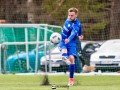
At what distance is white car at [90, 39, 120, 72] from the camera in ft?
76.0

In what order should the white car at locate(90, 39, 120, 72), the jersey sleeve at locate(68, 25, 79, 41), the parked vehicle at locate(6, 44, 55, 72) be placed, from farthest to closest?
the parked vehicle at locate(6, 44, 55, 72), the white car at locate(90, 39, 120, 72), the jersey sleeve at locate(68, 25, 79, 41)

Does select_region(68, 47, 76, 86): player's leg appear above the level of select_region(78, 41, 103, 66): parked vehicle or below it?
above

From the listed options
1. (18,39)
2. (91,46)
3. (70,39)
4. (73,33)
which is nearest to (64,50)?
(70,39)

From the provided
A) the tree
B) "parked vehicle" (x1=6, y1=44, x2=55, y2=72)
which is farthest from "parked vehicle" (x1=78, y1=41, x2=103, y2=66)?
"parked vehicle" (x1=6, y1=44, x2=55, y2=72)

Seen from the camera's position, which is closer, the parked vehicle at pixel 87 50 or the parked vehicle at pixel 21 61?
the parked vehicle at pixel 21 61

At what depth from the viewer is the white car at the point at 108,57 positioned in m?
23.2

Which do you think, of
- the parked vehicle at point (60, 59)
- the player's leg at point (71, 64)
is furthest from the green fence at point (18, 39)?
the player's leg at point (71, 64)

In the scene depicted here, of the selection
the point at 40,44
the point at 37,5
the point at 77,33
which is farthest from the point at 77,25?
the point at 37,5

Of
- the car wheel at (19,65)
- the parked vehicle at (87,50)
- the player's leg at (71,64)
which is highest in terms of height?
the player's leg at (71,64)

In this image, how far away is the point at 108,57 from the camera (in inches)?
926

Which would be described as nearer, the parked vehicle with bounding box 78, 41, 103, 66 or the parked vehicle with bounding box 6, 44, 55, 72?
the parked vehicle with bounding box 6, 44, 55, 72

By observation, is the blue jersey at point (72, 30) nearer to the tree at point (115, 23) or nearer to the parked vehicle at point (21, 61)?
the parked vehicle at point (21, 61)

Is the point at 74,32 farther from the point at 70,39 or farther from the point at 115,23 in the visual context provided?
the point at 115,23

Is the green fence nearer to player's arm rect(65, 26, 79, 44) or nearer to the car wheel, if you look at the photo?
the car wheel
